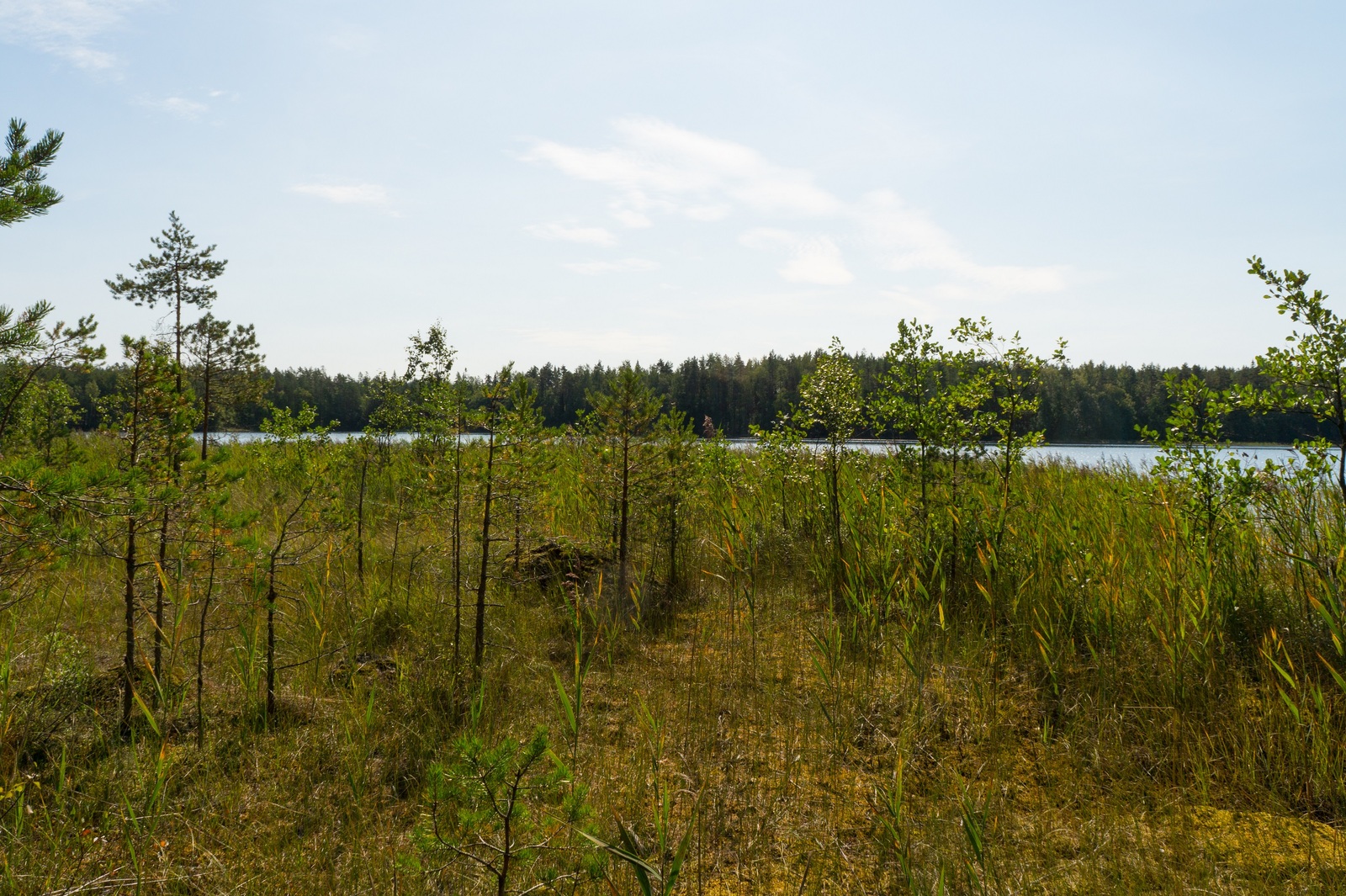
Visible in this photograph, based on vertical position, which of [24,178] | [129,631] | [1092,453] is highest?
[24,178]

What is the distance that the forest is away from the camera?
8.49 ft

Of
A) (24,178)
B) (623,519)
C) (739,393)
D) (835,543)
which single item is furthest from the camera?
(739,393)

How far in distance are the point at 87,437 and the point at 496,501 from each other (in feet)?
58.3

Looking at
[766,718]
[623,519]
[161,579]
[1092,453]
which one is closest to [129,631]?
[161,579]

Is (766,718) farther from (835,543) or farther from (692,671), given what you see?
(835,543)

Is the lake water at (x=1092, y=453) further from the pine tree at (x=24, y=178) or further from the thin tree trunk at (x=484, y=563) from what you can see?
the pine tree at (x=24, y=178)

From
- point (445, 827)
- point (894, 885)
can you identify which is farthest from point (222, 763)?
point (894, 885)

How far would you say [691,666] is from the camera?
419 cm

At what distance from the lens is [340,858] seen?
270cm

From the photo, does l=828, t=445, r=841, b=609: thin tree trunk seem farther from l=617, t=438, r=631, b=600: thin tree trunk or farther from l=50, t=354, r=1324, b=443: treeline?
l=50, t=354, r=1324, b=443: treeline

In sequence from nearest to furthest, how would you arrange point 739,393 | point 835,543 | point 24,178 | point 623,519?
point 24,178 < point 623,519 < point 835,543 < point 739,393

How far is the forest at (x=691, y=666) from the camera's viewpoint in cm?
259

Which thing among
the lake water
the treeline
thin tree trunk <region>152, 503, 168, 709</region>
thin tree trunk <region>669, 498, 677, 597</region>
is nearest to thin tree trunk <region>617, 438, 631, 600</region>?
thin tree trunk <region>669, 498, 677, 597</region>

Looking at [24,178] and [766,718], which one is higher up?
[24,178]
